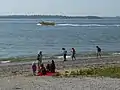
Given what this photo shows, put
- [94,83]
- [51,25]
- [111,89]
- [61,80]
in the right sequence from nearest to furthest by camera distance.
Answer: [111,89], [94,83], [61,80], [51,25]

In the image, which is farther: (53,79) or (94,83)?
(53,79)

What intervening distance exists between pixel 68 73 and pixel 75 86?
579cm

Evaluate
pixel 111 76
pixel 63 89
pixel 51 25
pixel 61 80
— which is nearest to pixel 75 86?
pixel 63 89

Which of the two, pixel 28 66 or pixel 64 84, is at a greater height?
pixel 64 84

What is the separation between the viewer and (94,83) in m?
22.0

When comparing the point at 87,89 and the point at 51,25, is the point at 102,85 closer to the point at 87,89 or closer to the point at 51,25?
the point at 87,89

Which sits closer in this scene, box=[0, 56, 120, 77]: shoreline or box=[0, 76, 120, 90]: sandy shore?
box=[0, 76, 120, 90]: sandy shore

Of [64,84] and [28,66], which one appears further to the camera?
[28,66]

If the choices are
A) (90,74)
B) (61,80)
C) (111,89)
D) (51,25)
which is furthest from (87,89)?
(51,25)

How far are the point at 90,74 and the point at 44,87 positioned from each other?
19.3 ft

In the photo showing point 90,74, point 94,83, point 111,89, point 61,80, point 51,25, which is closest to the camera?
point 111,89

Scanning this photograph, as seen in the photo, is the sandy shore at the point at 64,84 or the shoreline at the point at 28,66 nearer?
the sandy shore at the point at 64,84

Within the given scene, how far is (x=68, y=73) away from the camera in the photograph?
2695 cm

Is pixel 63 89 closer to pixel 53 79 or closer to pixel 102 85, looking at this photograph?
pixel 102 85
